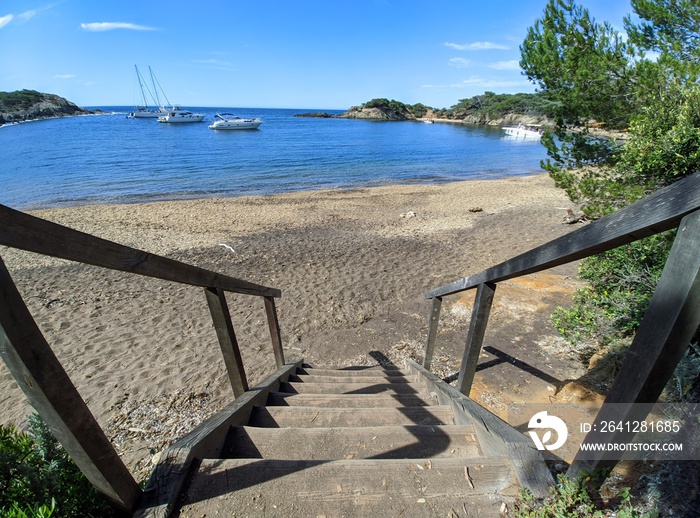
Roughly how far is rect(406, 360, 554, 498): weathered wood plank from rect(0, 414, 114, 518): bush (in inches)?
64.5

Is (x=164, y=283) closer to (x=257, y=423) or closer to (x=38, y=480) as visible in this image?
(x=257, y=423)

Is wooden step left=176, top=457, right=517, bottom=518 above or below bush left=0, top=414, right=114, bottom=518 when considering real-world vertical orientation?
below

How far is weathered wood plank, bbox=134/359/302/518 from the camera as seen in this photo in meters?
1.43

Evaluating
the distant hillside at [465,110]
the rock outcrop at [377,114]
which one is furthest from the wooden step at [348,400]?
the rock outcrop at [377,114]

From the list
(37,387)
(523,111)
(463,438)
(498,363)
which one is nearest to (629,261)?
(498,363)

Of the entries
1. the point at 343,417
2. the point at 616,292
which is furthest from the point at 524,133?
the point at 343,417

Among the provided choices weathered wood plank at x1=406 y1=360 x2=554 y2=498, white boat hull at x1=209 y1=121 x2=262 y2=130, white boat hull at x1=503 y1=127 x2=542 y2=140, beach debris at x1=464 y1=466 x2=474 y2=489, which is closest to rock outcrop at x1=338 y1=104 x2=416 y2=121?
white boat hull at x1=503 y1=127 x2=542 y2=140

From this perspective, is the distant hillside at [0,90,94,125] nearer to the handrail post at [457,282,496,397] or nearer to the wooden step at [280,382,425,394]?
the wooden step at [280,382,425,394]

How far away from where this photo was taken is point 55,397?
1.12 m

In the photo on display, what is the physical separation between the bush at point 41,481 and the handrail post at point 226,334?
950mm

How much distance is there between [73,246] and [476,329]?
229 centimetres

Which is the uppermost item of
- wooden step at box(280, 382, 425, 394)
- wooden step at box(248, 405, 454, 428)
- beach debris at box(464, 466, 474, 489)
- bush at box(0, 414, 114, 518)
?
bush at box(0, 414, 114, 518)

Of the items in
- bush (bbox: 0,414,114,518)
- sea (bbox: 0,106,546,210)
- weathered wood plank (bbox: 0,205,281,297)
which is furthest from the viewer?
sea (bbox: 0,106,546,210)

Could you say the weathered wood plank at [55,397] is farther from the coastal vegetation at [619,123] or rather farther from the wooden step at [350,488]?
the coastal vegetation at [619,123]
